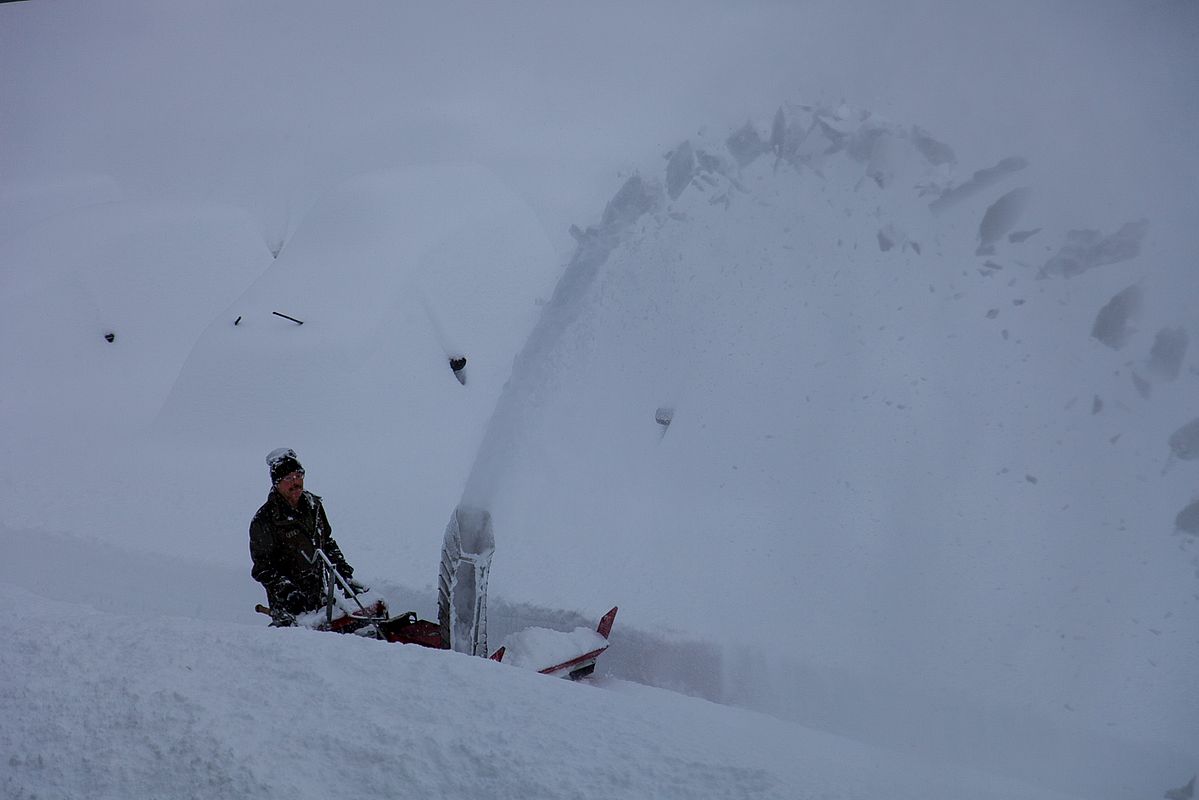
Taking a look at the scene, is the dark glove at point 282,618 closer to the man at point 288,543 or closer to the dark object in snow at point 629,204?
the man at point 288,543

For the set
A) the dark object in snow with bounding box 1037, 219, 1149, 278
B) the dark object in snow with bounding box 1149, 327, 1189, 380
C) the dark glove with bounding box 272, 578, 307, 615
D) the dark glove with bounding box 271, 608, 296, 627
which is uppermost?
the dark object in snow with bounding box 1037, 219, 1149, 278

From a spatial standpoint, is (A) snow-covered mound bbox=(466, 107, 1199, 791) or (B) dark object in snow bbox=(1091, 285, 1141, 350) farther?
(B) dark object in snow bbox=(1091, 285, 1141, 350)

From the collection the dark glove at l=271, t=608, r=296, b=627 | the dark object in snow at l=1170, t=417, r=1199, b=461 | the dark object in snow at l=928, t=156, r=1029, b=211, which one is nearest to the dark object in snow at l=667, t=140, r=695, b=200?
the dark object in snow at l=928, t=156, r=1029, b=211

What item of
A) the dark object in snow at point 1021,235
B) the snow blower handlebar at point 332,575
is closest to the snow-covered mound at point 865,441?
the dark object in snow at point 1021,235

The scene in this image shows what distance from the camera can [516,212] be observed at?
10.8m

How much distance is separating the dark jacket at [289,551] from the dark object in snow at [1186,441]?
22.7ft

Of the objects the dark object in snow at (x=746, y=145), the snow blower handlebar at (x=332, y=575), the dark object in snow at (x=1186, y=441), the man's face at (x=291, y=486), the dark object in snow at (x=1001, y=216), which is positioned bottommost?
the snow blower handlebar at (x=332, y=575)

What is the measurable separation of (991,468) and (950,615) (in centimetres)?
155

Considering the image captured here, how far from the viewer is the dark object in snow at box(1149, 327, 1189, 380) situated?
6.12 metres

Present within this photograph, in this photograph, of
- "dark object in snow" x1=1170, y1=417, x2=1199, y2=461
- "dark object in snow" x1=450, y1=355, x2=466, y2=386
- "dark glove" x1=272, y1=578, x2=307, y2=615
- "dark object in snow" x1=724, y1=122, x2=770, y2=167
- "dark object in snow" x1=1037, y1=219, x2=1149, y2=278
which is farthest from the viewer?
"dark object in snow" x1=450, y1=355, x2=466, y2=386

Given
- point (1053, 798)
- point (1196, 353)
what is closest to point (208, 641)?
point (1053, 798)

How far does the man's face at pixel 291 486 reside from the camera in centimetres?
378

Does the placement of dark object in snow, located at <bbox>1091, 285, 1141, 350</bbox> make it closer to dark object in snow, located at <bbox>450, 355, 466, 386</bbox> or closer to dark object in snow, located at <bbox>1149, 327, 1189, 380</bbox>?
dark object in snow, located at <bbox>1149, 327, 1189, 380</bbox>

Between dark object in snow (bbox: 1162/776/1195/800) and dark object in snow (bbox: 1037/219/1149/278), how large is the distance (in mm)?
4375
